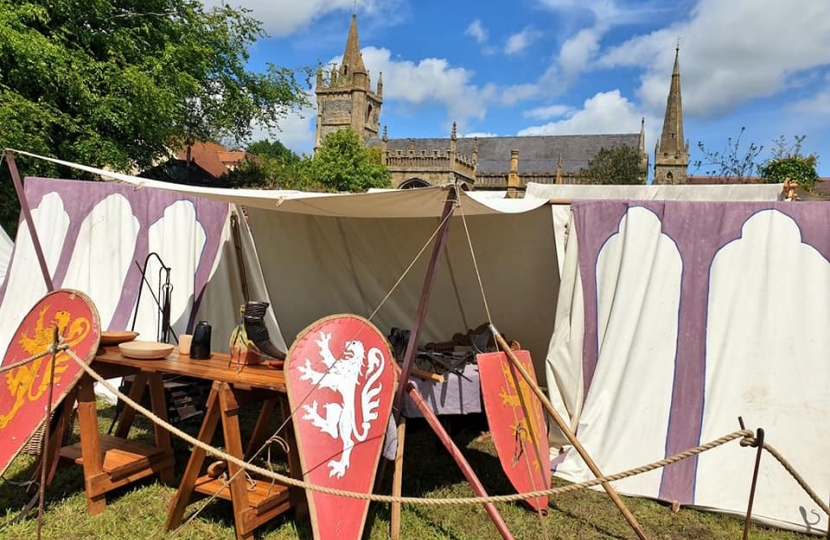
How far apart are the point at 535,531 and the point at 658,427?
977 mm

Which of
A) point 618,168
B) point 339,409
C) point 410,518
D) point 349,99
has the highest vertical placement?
point 349,99

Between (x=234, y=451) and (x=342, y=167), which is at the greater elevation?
(x=342, y=167)

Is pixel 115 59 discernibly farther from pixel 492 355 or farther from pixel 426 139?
pixel 426 139

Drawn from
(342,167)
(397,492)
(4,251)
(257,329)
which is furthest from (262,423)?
(342,167)

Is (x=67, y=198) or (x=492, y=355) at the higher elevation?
(x=67, y=198)

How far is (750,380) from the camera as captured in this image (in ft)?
9.66

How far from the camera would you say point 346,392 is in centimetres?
231

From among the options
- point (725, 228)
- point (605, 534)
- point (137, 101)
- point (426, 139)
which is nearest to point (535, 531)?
point (605, 534)

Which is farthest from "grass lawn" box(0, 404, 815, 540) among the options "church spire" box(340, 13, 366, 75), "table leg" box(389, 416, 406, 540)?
"church spire" box(340, 13, 366, 75)

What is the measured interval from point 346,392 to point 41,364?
56.3 inches

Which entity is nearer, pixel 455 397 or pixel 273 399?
pixel 273 399

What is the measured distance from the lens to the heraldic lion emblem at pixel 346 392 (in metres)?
2.22

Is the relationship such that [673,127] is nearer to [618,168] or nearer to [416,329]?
[618,168]

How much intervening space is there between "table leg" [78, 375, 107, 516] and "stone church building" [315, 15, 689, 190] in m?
26.4
